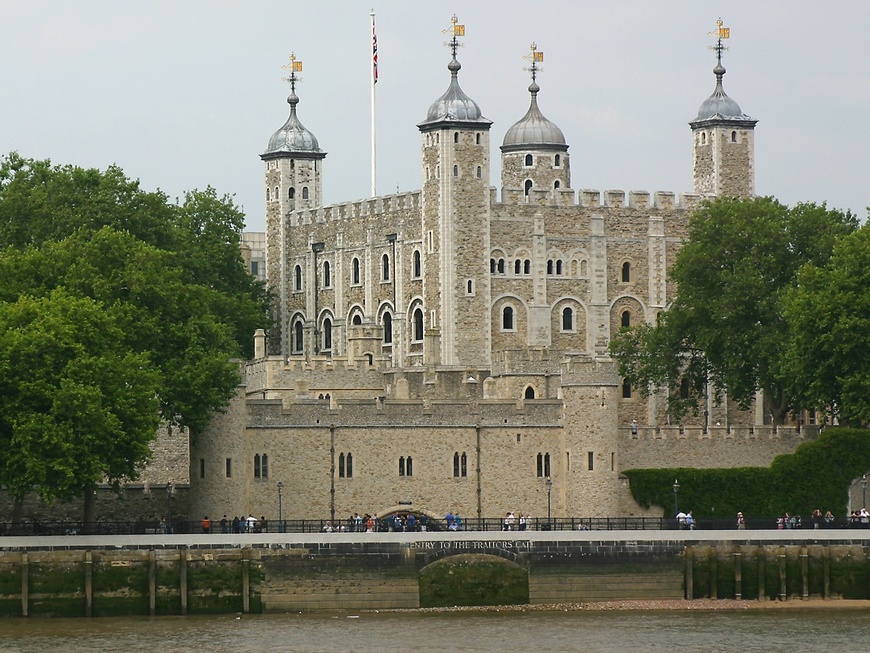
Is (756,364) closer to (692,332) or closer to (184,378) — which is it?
(692,332)

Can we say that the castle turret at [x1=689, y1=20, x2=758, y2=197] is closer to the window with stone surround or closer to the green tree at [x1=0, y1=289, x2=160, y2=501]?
the window with stone surround

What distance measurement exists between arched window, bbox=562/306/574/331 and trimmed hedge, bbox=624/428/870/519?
25.8 metres

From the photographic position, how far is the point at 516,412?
9000 cm

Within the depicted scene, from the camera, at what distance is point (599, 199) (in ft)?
381

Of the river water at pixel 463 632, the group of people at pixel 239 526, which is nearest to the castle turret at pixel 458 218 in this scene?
the group of people at pixel 239 526

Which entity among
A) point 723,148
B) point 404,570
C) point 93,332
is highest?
point 723,148

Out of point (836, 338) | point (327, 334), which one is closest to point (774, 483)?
point (836, 338)

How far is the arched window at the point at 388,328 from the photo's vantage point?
117 meters

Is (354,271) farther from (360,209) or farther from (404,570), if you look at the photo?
(404,570)

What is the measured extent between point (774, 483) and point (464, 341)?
80.0 ft

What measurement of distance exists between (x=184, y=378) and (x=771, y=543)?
17.5 metres

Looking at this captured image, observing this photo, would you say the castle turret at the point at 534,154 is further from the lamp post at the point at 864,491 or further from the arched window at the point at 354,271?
the lamp post at the point at 864,491

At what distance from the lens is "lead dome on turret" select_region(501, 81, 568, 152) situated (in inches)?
4966

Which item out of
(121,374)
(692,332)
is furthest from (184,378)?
(692,332)
